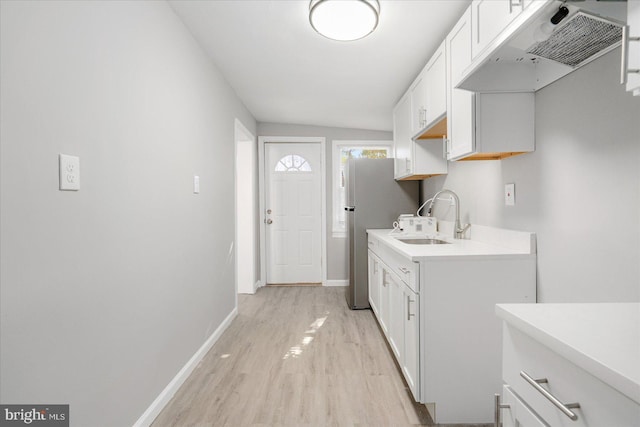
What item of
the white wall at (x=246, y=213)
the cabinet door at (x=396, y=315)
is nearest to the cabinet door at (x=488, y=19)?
the cabinet door at (x=396, y=315)

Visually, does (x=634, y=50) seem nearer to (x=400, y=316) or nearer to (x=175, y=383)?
(x=400, y=316)

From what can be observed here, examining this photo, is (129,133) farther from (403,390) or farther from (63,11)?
(403,390)

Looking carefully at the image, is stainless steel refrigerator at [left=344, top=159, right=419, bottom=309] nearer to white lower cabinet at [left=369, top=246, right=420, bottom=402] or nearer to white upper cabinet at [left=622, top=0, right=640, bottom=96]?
white lower cabinet at [left=369, top=246, right=420, bottom=402]

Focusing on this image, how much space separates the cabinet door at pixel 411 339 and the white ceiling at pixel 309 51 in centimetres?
160

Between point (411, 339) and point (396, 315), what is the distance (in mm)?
381

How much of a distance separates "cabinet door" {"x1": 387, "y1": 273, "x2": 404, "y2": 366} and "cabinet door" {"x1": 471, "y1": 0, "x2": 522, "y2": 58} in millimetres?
1357

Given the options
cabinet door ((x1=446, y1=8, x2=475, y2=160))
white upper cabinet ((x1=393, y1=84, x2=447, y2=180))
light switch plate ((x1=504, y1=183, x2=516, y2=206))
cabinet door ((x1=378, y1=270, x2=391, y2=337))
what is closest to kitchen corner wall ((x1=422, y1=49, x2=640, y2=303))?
light switch plate ((x1=504, y1=183, x2=516, y2=206))

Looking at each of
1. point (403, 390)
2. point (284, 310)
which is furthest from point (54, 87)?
point (284, 310)

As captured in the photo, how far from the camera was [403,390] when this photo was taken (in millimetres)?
2109

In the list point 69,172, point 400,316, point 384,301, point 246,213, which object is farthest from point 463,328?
point 246,213

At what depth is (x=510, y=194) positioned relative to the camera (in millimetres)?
1981

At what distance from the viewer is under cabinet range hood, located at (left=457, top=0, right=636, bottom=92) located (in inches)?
38.4

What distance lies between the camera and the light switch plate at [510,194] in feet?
6.41

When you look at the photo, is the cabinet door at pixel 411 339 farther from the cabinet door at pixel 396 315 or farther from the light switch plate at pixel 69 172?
the light switch plate at pixel 69 172
